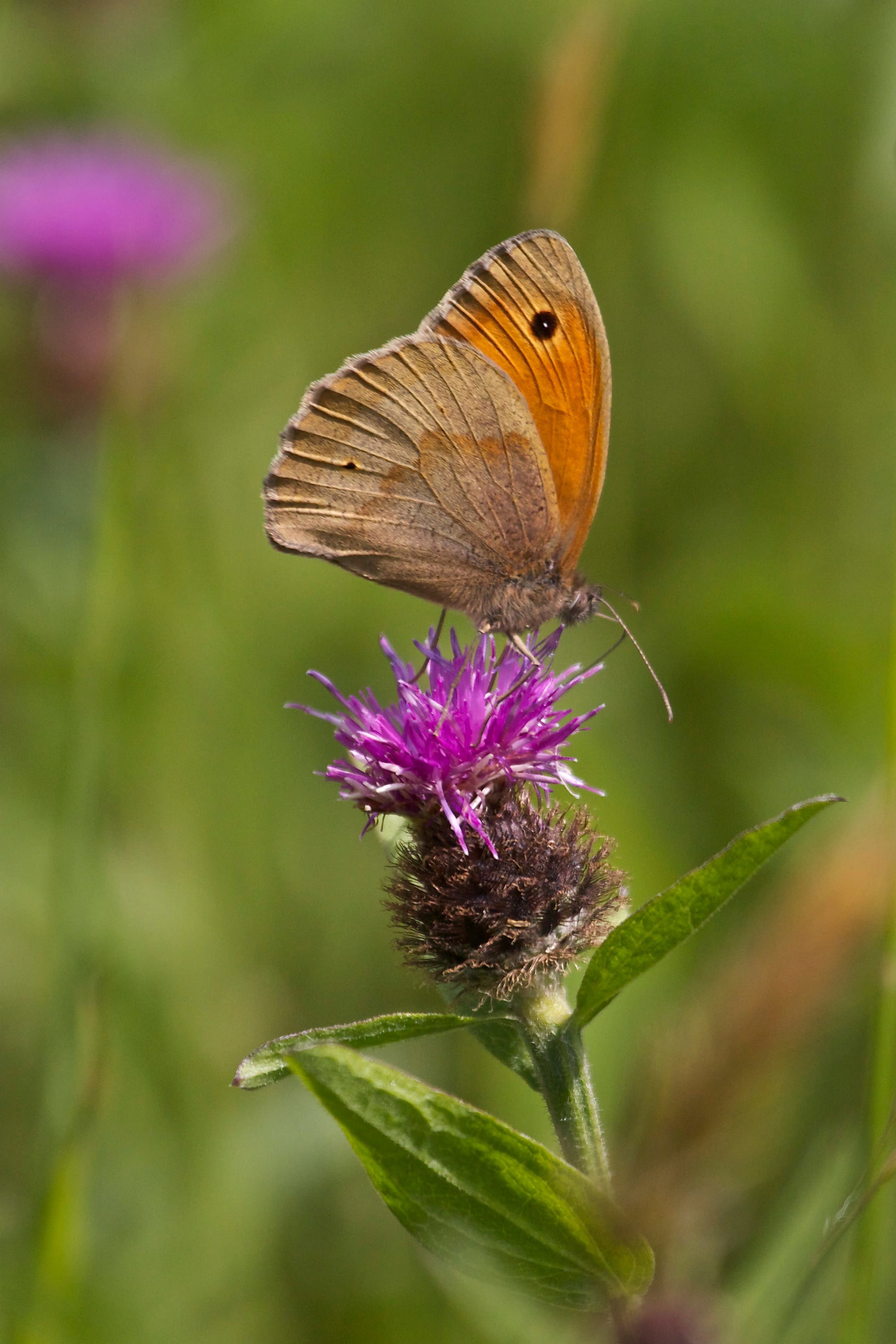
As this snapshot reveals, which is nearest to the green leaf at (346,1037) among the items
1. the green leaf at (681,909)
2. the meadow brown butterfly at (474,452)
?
the green leaf at (681,909)

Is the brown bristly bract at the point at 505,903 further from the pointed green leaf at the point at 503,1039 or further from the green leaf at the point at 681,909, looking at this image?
the green leaf at the point at 681,909

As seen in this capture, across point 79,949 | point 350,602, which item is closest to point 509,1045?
point 79,949

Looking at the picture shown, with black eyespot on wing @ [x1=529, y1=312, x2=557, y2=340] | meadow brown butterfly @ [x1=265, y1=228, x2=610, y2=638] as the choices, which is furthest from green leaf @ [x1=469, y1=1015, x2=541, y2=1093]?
black eyespot on wing @ [x1=529, y1=312, x2=557, y2=340]

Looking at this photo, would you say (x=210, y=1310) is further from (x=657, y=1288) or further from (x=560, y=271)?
(x=560, y=271)

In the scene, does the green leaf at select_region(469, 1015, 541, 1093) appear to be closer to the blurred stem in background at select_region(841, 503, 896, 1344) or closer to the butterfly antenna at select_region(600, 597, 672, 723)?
the blurred stem in background at select_region(841, 503, 896, 1344)

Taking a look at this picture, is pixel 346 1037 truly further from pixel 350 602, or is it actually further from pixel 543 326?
pixel 350 602
